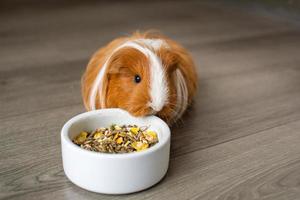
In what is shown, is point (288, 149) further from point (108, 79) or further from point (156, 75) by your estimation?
point (108, 79)

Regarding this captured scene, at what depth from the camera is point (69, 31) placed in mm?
2463

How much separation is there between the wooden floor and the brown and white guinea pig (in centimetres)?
15

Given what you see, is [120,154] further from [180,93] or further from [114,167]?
[180,93]

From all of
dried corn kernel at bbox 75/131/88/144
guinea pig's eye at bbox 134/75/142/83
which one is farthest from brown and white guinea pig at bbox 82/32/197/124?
dried corn kernel at bbox 75/131/88/144

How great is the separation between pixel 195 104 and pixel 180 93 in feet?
0.97

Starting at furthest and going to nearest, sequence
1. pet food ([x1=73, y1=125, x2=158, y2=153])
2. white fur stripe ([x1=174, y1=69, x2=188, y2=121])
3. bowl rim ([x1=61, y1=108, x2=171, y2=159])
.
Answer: white fur stripe ([x1=174, y1=69, x2=188, y2=121])
pet food ([x1=73, y1=125, x2=158, y2=153])
bowl rim ([x1=61, y1=108, x2=171, y2=159])

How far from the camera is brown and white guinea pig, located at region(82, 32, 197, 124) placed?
1030mm

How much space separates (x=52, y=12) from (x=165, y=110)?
2.14 metres

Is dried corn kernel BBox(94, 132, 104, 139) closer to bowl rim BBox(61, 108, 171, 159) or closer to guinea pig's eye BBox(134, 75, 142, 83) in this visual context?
bowl rim BBox(61, 108, 171, 159)

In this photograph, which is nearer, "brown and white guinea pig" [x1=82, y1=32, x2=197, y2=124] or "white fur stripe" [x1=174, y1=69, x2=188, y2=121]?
"brown and white guinea pig" [x1=82, y1=32, x2=197, y2=124]

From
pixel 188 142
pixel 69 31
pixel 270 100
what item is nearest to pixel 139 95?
pixel 188 142

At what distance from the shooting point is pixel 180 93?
1187mm

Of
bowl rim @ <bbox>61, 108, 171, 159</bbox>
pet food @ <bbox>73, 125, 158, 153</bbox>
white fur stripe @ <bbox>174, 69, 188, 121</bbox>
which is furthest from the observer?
white fur stripe @ <bbox>174, 69, 188, 121</bbox>

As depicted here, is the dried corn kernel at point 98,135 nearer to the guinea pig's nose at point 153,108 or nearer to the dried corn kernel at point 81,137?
the dried corn kernel at point 81,137
